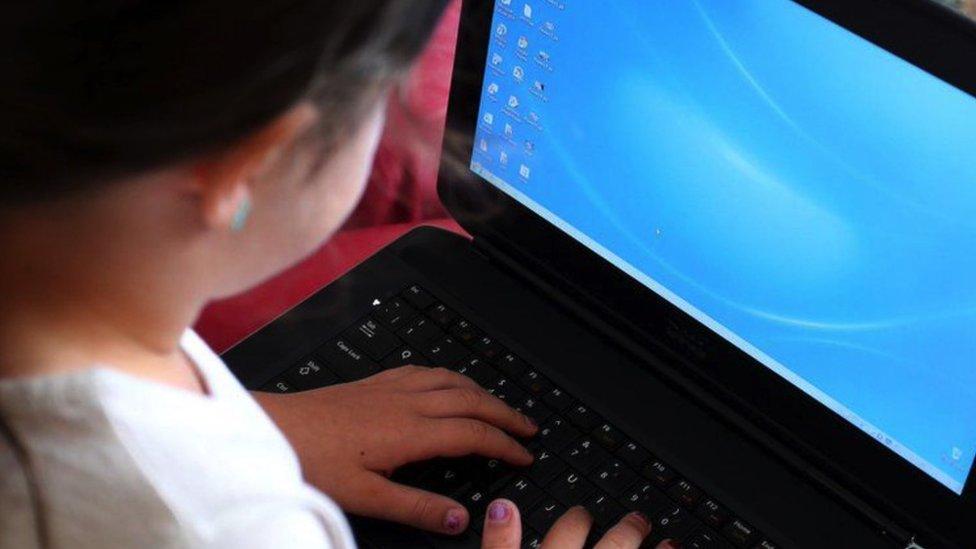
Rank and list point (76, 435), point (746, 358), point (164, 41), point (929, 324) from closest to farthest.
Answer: point (164, 41) < point (76, 435) < point (929, 324) < point (746, 358)

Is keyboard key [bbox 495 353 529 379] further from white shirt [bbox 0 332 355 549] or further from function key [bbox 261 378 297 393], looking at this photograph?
white shirt [bbox 0 332 355 549]

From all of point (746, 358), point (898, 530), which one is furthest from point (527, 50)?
point (898, 530)

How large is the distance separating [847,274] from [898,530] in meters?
0.16

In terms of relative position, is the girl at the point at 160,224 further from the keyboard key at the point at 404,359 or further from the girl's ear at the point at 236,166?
the keyboard key at the point at 404,359

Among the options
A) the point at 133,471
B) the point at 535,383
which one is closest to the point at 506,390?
the point at 535,383

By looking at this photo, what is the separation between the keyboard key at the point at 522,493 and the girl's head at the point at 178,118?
348 millimetres

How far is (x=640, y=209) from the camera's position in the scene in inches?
32.0

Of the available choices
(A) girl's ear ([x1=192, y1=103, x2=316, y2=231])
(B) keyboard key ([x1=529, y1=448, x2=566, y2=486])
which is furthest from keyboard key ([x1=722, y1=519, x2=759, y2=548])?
(A) girl's ear ([x1=192, y1=103, x2=316, y2=231])

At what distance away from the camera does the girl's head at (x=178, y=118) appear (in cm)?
40

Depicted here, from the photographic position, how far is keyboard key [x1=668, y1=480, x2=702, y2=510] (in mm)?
790

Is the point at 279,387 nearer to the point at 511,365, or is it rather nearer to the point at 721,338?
the point at 511,365

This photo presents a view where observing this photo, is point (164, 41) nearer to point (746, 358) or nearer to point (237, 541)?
point (237, 541)

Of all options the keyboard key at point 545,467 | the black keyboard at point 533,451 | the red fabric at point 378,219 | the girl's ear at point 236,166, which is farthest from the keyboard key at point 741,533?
the girl's ear at point 236,166

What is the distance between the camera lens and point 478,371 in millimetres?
879
